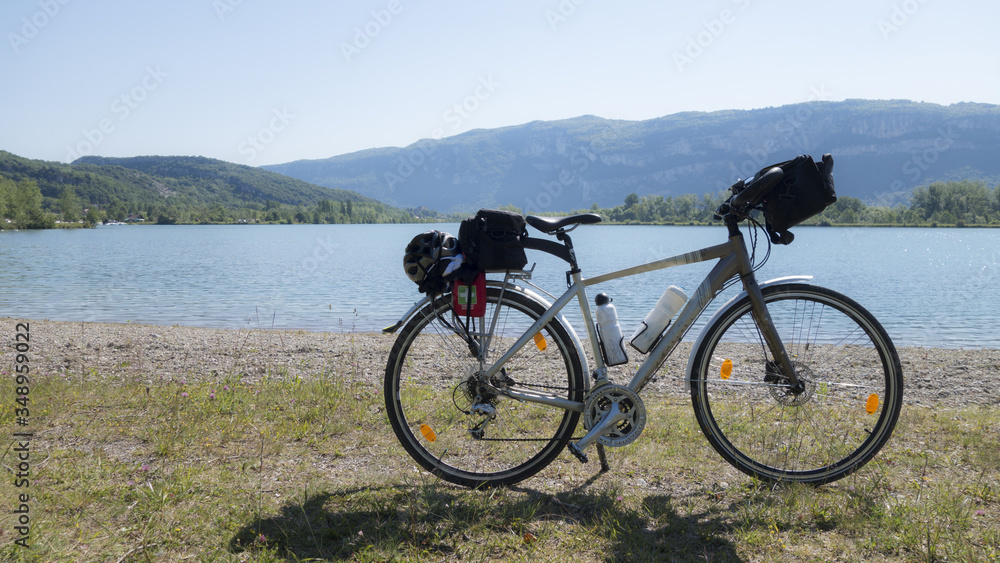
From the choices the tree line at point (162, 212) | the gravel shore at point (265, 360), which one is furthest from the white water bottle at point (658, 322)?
the tree line at point (162, 212)

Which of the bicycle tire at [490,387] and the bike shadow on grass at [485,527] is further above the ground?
the bicycle tire at [490,387]

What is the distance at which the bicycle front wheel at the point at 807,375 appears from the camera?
3.40 m

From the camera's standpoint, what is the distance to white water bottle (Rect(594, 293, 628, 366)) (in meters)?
3.36

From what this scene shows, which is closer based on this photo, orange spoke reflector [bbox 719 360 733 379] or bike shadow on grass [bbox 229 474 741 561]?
bike shadow on grass [bbox 229 474 741 561]

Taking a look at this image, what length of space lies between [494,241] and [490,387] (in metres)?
0.87

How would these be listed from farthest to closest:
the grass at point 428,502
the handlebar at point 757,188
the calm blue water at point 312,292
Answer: the calm blue water at point 312,292 → the handlebar at point 757,188 → the grass at point 428,502

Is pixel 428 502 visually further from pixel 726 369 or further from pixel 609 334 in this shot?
pixel 726 369

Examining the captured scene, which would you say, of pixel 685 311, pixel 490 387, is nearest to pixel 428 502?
pixel 490 387

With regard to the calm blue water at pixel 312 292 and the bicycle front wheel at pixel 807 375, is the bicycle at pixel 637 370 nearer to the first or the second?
the bicycle front wheel at pixel 807 375

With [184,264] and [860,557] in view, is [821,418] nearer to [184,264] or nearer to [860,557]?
[860,557]

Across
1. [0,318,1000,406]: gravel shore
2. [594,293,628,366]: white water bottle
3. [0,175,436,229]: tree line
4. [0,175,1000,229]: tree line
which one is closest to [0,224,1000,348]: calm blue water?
[0,318,1000,406]: gravel shore

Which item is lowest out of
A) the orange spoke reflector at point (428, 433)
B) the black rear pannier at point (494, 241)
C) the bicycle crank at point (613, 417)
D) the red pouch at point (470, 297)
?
the orange spoke reflector at point (428, 433)

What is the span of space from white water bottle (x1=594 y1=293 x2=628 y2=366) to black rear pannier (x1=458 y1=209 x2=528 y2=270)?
0.52 metres

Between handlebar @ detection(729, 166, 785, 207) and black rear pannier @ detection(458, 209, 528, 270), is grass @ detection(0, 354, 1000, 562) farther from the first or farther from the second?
handlebar @ detection(729, 166, 785, 207)
